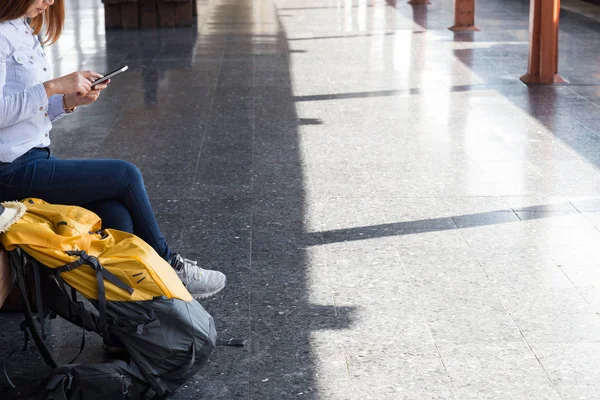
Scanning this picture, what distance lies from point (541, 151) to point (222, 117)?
2.84m

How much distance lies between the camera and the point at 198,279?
4512mm

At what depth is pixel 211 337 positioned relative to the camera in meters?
3.57

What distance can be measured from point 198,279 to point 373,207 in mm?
1746

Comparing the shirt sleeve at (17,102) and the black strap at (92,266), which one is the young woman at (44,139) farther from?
the black strap at (92,266)

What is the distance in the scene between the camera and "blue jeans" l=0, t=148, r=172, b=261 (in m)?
3.86

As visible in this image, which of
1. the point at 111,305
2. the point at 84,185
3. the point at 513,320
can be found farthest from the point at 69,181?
the point at 513,320

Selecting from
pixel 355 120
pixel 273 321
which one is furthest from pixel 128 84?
pixel 273 321

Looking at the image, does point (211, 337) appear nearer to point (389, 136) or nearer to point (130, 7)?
point (389, 136)

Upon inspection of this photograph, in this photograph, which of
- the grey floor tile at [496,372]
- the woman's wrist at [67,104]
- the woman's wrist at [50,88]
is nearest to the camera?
the grey floor tile at [496,372]

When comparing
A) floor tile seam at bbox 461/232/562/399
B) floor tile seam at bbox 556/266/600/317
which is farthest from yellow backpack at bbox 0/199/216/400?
floor tile seam at bbox 556/266/600/317

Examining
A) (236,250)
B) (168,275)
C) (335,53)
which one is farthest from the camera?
(335,53)

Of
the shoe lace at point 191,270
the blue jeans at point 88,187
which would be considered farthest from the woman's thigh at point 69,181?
the shoe lace at point 191,270

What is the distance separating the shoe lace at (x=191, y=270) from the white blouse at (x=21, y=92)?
34.9 inches

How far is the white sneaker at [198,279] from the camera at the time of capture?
14.5 ft
